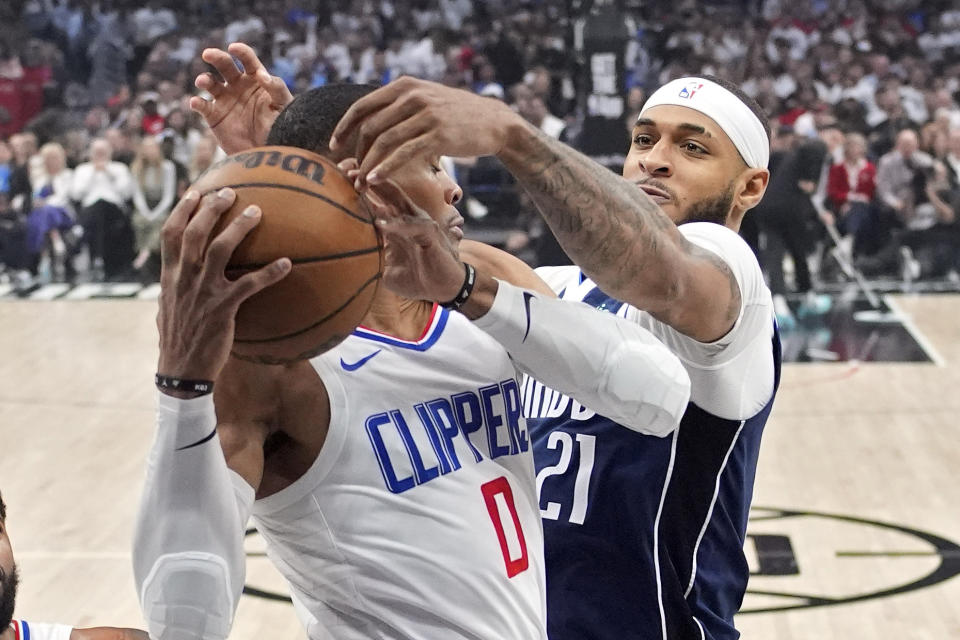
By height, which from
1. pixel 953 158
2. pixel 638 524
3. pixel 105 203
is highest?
pixel 638 524

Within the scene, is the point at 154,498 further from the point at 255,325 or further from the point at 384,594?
the point at 384,594

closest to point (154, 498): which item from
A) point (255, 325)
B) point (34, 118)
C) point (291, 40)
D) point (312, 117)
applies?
point (255, 325)

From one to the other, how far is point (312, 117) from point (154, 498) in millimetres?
773

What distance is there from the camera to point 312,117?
7.89ft


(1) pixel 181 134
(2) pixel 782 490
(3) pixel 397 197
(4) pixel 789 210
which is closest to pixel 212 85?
(3) pixel 397 197

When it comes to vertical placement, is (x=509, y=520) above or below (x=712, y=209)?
below

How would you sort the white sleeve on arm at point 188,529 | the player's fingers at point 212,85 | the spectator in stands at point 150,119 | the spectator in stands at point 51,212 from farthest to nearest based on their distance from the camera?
the spectator in stands at point 150,119 < the spectator in stands at point 51,212 < the player's fingers at point 212,85 < the white sleeve on arm at point 188,529

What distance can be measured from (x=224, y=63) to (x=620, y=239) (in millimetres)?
1050

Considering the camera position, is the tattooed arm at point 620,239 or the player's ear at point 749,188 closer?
the tattooed arm at point 620,239

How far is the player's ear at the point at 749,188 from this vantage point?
10.9 ft

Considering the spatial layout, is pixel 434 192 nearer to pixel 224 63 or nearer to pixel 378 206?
pixel 378 206

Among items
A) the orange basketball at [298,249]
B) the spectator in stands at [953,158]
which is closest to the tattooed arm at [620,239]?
the orange basketball at [298,249]

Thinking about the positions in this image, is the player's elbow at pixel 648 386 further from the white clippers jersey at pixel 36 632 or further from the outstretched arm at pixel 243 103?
the white clippers jersey at pixel 36 632

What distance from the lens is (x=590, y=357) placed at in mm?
2416
